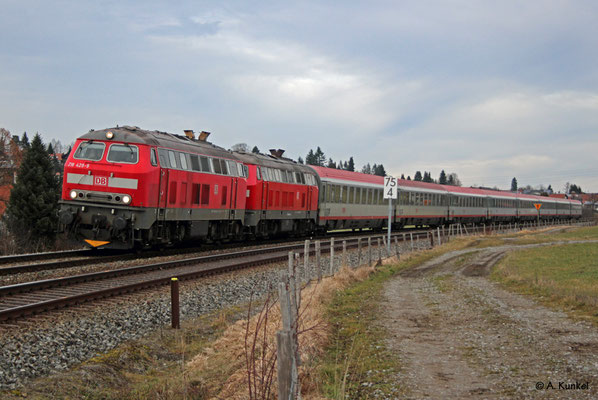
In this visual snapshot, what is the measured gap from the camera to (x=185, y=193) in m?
19.6

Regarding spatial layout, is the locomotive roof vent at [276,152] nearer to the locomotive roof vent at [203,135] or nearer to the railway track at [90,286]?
the locomotive roof vent at [203,135]

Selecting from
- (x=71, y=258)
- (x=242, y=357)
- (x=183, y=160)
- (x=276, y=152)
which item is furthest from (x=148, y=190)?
(x=276, y=152)

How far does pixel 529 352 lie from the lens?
26.4 feet

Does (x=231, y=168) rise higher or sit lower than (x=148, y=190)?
higher

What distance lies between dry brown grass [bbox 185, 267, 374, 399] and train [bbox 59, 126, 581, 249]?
823cm

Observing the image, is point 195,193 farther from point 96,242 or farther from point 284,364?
point 284,364

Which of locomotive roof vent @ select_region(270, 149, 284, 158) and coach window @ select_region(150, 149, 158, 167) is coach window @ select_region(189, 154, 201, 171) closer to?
coach window @ select_region(150, 149, 158, 167)

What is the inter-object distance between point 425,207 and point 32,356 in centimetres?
4240

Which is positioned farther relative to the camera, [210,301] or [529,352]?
[210,301]

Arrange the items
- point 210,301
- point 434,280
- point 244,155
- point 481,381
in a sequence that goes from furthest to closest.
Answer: point 244,155
point 434,280
point 210,301
point 481,381

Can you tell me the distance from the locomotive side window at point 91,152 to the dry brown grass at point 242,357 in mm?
9791

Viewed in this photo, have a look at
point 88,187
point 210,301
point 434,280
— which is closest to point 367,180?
point 434,280

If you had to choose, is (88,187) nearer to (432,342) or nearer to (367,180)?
(432,342)

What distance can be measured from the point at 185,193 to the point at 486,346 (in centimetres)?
1335
